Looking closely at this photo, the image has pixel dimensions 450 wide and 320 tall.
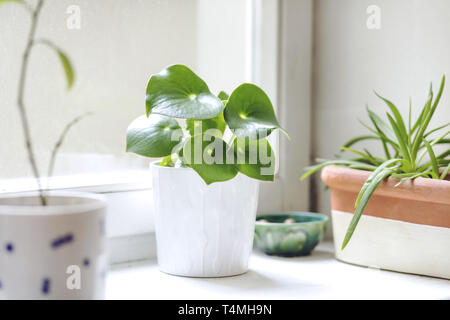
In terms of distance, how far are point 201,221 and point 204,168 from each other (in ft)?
0.31

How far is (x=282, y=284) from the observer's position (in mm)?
870

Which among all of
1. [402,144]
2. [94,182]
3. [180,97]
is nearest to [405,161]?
[402,144]

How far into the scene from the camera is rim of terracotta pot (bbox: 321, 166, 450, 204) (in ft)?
2.76

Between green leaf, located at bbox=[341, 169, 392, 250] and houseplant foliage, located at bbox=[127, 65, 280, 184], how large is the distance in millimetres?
131

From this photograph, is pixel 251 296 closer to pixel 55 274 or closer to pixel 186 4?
pixel 55 274

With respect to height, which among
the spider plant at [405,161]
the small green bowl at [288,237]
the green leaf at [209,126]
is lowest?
the small green bowl at [288,237]

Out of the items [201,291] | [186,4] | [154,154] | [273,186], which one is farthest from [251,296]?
[186,4]

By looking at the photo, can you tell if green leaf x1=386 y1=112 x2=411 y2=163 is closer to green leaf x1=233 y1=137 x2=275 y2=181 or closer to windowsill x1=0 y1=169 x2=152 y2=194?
green leaf x1=233 y1=137 x2=275 y2=181

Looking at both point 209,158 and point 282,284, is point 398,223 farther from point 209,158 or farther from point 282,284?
point 209,158

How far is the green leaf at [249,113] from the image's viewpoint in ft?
2.67

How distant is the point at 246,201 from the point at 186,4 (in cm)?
42

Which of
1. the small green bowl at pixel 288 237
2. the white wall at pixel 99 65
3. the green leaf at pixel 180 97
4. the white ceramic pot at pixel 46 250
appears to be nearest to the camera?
the white ceramic pot at pixel 46 250

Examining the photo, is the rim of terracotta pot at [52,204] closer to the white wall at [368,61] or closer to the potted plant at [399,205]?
the potted plant at [399,205]

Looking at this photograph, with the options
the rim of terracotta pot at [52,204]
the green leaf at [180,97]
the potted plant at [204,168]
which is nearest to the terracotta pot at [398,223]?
the potted plant at [204,168]
